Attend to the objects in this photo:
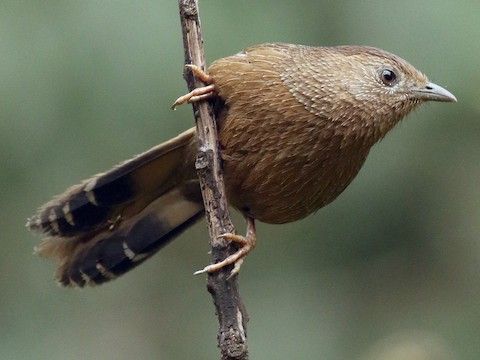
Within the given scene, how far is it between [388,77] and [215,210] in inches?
45.4

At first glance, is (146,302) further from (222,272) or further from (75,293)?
(222,272)

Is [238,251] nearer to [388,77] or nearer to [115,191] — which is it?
[115,191]

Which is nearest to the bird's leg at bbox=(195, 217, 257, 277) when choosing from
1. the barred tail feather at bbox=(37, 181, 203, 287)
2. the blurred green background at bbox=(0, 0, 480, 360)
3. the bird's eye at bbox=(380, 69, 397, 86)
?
the barred tail feather at bbox=(37, 181, 203, 287)

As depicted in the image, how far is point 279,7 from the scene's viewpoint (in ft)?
18.7

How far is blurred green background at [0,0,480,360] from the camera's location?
5.46 m

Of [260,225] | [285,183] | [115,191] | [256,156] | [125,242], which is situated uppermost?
[256,156]

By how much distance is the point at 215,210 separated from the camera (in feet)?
15.8

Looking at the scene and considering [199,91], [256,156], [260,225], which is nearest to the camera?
[199,91]

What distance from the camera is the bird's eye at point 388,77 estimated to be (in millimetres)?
5551

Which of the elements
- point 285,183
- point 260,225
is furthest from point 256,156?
point 260,225

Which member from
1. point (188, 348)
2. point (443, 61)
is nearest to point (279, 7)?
point (443, 61)

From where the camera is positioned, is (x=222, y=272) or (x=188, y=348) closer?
(x=222, y=272)

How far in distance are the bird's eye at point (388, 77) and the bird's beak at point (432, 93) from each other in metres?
0.10

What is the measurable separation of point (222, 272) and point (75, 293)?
7.19 ft
